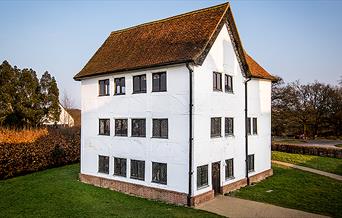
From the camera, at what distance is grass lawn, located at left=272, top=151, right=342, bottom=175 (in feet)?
87.9

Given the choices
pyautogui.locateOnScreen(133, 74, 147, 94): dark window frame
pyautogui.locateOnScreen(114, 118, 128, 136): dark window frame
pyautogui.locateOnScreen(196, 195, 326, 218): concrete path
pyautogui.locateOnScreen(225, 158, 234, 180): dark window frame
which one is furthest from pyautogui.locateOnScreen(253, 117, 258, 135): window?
pyautogui.locateOnScreen(114, 118, 128, 136): dark window frame

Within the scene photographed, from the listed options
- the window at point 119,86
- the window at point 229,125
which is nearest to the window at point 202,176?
the window at point 229,125

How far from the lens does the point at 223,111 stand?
19094 mm

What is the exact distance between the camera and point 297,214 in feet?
49.8

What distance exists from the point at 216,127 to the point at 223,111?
1191mm

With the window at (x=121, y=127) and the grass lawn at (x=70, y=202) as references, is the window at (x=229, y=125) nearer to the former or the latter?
the grass lawn at (x=70, y=202)

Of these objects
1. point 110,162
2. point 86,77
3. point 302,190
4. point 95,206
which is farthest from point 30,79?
point 302,190

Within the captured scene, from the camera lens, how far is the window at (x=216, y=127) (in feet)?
60.0

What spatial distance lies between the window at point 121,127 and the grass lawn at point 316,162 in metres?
17.8

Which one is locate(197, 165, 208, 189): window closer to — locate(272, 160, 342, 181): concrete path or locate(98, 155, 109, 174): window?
locate(98, 155, 109, 174): window

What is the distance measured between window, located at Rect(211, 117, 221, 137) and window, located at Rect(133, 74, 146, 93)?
4620 mm

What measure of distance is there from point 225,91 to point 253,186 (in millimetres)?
6913

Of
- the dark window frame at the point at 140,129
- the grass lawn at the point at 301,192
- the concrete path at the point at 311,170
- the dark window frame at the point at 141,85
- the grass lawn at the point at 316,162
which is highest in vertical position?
the dark window frame at the point at 141,85

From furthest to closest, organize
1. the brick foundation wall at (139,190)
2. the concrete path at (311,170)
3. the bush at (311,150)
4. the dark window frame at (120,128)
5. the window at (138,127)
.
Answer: the bush at (311,150) < the concrete path at (311,170) < the dark window frame at (120,128) < the window at (138,127) < the brick foundation wall at (139,190)
